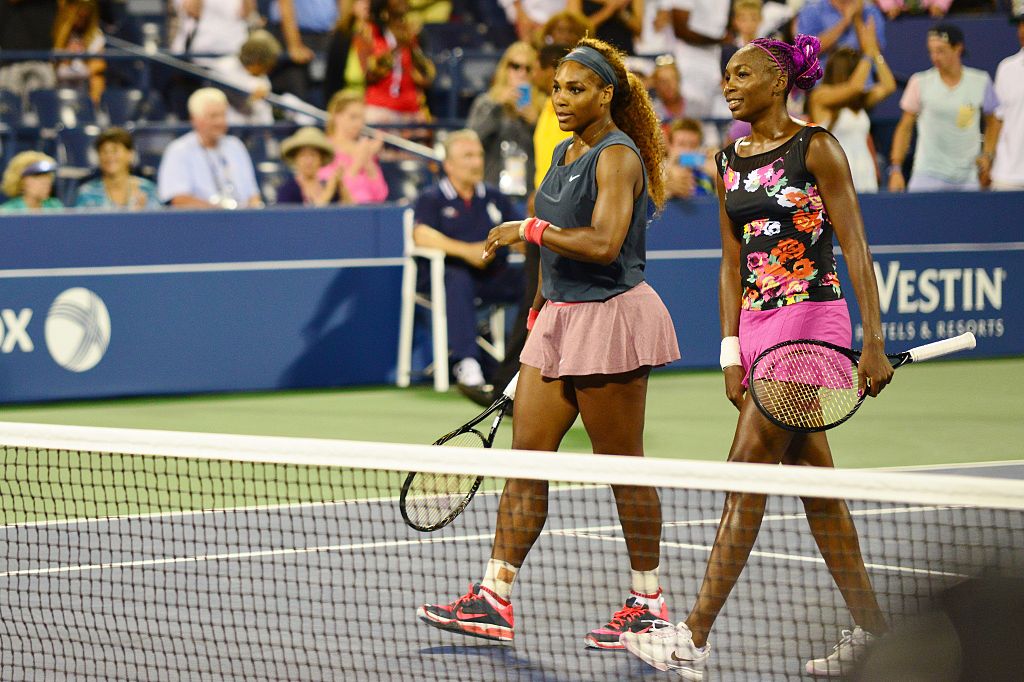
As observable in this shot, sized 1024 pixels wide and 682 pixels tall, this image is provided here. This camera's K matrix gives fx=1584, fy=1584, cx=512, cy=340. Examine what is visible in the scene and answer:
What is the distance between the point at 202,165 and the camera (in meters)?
11.0

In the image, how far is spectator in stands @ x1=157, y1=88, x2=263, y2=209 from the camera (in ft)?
35.6

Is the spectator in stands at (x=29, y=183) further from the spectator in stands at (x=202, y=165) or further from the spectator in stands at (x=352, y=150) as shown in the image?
the spectator in stands at (x=352, y=150)

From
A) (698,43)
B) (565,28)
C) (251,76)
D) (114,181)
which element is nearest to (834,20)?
(698,43)

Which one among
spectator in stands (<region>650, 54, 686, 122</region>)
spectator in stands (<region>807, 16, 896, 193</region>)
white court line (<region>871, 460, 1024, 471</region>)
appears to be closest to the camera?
white court line (<region>871, 460, 1024, 471</region>)

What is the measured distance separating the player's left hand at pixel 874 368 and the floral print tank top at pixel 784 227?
270 millimetres

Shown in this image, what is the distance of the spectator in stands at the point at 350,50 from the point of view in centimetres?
1305

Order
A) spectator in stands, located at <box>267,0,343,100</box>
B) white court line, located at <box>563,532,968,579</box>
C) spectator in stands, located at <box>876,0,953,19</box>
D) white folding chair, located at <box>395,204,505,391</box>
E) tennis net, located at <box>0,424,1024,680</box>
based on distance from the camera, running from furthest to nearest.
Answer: spectator in stands, located at <box>876,0,953,19</box> < spectator in stands, located at <box>267,0,343,100</box> < white folding chair, located at <box>395,204,505,391</box> < white court line, located at <box>563,532,968,579</box> < tennis net, located at <box>0,424,1024,680</box>

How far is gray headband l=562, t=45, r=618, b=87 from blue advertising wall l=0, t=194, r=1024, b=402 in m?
5.66

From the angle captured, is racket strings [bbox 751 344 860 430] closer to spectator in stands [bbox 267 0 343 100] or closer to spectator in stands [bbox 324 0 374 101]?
spectator in stands [bbox 324 0 374 101]

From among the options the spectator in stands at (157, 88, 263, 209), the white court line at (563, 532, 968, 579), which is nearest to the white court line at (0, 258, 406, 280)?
the spectator in stands at (157, 88, 263, 209)

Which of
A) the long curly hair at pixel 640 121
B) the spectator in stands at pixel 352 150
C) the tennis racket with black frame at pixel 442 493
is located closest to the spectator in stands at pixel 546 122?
the long curly hair at pixel 640 121

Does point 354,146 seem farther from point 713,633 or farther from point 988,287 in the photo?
point 713,633

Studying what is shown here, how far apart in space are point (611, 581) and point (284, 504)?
2.01 meters

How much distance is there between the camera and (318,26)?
1470cm
